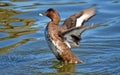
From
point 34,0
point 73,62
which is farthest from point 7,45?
point 34,0

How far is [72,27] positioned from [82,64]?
0.76 m

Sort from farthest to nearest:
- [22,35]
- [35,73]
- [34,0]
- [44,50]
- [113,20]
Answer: [34,0] → [113,20] → [22,35] → [44,50] → [35,73]

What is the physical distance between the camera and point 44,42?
41.9 feet

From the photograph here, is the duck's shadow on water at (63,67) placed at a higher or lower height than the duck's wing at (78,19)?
lower

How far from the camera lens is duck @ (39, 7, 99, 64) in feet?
34.0

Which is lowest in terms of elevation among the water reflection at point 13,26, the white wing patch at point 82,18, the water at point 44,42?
the water reflection at point 13,26

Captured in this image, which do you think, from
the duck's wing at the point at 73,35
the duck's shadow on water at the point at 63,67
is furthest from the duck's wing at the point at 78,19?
the duck's shadow on water at the point at 63,67

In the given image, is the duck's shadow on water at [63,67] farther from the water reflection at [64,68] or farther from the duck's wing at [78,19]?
the duck's wing at [78,19]

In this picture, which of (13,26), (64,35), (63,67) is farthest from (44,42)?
(64,35)

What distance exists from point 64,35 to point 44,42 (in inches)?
99.8

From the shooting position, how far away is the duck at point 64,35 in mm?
10352

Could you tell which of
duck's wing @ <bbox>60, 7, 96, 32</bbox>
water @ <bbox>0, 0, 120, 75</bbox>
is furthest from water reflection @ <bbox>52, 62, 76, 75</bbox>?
duck's wing @ <bbox>60, 7, 96, 32</bbox>

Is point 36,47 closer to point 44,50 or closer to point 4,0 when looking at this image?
point 44,50

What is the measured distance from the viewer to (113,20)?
14594mm
